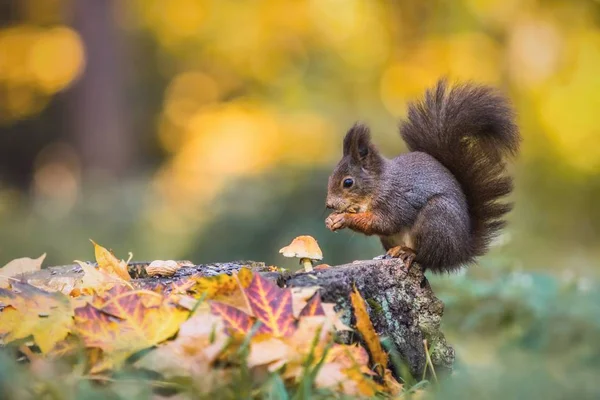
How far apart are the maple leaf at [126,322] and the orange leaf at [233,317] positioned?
0.22 feet

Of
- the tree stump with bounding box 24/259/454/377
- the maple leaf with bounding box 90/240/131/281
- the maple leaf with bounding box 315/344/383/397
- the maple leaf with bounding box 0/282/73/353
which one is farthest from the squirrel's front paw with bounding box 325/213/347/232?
the maple leaf with bounding box 0/282/73/353

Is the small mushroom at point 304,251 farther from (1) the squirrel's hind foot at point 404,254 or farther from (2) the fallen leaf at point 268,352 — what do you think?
(2) the fallen leaf at point 268,352

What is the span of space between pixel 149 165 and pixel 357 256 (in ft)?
27.8

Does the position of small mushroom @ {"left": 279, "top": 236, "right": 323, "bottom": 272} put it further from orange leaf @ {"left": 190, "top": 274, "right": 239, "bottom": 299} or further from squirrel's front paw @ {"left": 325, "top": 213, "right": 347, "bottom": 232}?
squirrel's front paw @ {"left": 325, "top": 213, "right": 347, "bottom": 232}

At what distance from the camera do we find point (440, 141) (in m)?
2.58

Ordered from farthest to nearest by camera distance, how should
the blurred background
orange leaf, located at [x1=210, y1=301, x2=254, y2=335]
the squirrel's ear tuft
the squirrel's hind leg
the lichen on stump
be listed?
the blurred background → the squirrel's ear tuft → the squirrel's hind leg → the lichen on stump → orange leaf, located at [x1=210, y1=301, x2=254, y2=335]

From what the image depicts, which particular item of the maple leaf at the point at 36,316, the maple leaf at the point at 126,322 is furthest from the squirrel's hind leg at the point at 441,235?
the maple leaf at the point at 36,316

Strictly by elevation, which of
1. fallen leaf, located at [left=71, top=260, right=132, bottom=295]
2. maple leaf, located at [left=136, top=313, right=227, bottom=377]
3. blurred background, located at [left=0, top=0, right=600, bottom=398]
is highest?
blurred background, located at [left=0, top=0, right=600, bottom=398]

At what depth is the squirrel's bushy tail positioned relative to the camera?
2516 mm

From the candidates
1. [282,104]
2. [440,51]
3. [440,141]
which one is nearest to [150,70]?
[282,104]

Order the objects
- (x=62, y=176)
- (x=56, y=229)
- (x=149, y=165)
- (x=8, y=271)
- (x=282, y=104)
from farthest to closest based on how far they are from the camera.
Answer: (x=149, y=165) < (x=282, y=104) < (x=62, y=176) < (x=56, y=229) < (x=8, y=271)

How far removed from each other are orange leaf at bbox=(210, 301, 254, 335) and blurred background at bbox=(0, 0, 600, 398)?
129 cm

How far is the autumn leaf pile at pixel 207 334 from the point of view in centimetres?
159

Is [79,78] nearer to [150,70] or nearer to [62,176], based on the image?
[62,176]
